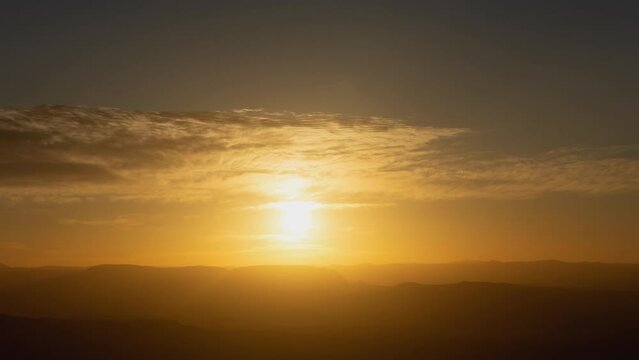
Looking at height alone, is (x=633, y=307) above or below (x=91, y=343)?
above

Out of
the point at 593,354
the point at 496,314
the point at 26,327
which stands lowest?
the point at 593,354

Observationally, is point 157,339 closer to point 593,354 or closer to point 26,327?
point 26,327

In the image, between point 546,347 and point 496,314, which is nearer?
point 546,347

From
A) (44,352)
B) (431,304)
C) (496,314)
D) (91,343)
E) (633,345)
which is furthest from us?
(431,304)

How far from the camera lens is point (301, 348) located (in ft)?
259

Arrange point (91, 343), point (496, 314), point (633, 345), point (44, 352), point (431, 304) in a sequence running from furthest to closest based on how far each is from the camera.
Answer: point (431, 304) < point (496, 314) < point (633, 345) < point (91, 343) < point (44, 352)

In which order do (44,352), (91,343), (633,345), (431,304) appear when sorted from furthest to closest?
(431,304), (633,345), (91,343), (44,352)

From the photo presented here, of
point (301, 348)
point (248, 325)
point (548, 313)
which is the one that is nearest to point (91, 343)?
point (301, 348)

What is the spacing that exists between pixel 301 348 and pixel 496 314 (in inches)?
3861

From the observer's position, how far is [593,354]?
80.6 m

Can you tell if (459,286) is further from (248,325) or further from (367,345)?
(367,345)

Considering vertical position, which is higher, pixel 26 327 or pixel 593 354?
pixel 26 327

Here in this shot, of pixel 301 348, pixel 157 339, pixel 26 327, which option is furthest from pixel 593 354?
pixel 26 327

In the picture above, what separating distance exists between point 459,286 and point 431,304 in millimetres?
12941
